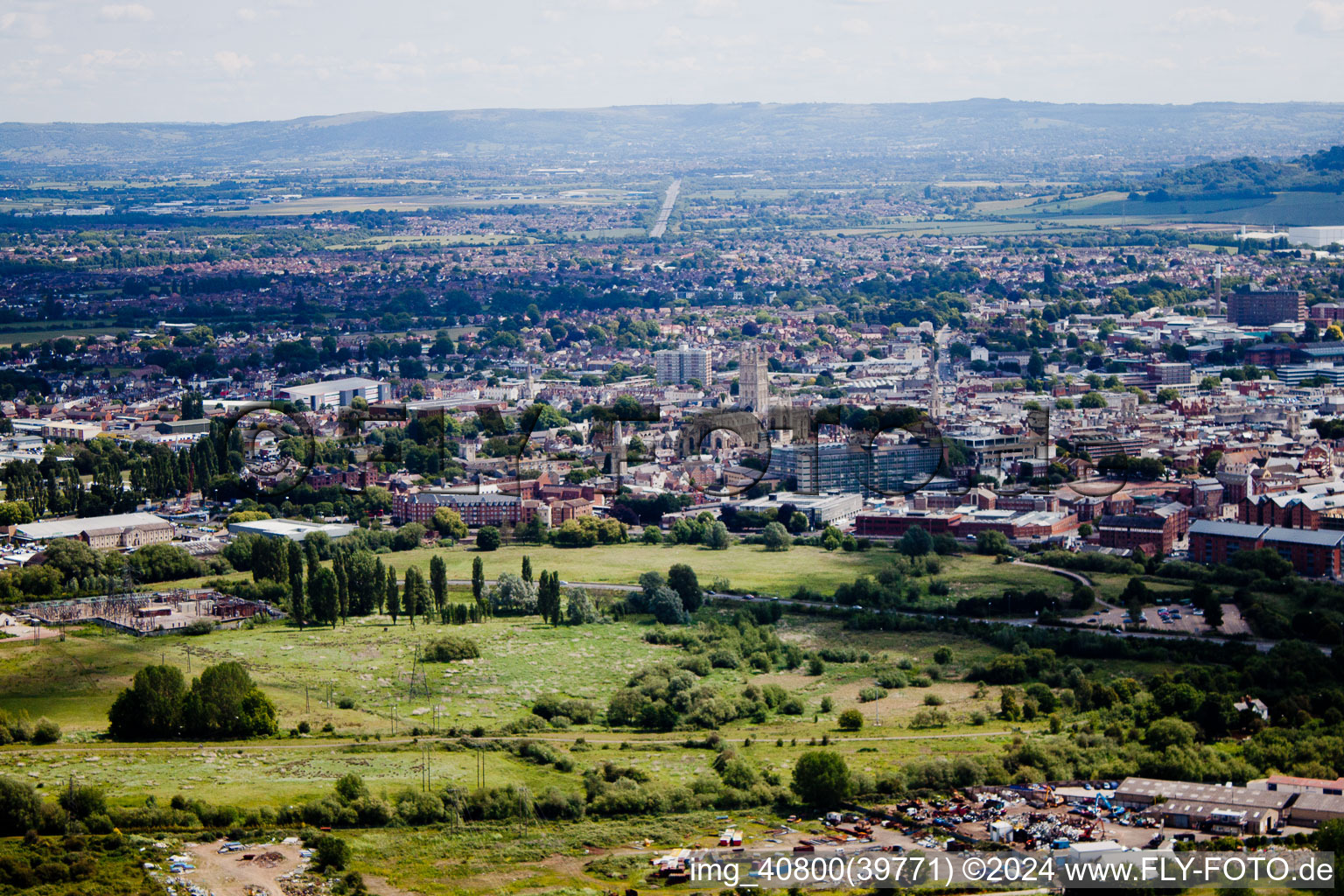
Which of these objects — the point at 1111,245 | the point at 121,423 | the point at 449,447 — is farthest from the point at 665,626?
the point at 1111,245

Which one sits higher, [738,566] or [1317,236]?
[1317,236]

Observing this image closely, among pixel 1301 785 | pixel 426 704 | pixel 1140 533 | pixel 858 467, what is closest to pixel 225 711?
pixel 426 704

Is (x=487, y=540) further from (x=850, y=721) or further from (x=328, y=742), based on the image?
(x=850, y=721)

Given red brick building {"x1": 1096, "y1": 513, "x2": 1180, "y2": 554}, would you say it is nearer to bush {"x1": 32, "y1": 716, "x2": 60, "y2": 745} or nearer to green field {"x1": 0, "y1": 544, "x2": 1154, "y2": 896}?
green field {"x1": 0, "y1": 544, "x2": 1154, "y2": 896}

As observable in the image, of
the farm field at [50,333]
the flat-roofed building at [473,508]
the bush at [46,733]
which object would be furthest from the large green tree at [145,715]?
the farm field at [50,333]

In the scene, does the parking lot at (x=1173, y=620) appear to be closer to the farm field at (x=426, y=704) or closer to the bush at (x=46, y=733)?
the farm field at (x=426, y=704)

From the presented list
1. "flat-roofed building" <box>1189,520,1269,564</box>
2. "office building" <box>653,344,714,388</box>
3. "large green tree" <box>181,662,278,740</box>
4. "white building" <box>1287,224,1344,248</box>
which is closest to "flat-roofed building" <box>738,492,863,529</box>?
"flat-roofed building" <box>1189,520,1269,564</box>
